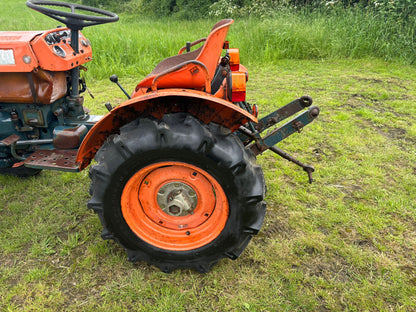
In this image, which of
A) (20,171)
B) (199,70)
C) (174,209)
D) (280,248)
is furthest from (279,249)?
(20,171)

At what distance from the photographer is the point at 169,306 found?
180 centimetres

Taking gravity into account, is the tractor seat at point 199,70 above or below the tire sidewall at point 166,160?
above

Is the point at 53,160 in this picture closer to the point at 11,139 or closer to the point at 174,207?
the point at 11,139

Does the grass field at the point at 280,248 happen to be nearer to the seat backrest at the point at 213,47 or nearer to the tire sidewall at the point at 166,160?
the tire sidewall at the point at 166,160

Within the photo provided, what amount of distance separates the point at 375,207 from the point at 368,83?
3.42 meters

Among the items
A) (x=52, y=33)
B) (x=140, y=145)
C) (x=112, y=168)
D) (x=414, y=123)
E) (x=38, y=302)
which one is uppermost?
(x=52, y=33)

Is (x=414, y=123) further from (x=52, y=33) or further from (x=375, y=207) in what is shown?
(x=52, y=33)

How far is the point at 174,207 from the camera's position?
197cm

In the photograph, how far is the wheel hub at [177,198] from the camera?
1950mm

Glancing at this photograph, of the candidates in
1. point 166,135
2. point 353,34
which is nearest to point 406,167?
point 166,135

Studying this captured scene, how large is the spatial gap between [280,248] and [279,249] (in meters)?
0.01

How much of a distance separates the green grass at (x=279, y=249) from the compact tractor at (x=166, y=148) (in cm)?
19

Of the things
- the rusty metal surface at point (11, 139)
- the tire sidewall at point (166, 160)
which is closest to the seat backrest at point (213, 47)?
the tire sidewall at point (166, 160)

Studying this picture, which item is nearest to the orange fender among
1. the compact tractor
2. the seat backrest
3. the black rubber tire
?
the compact tractor
